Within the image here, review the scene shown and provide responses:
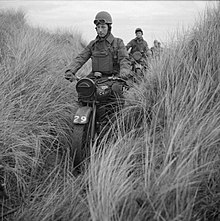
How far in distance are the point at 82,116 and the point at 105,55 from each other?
142 cm

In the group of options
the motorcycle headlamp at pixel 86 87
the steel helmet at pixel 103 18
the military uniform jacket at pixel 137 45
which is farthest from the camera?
the military uniform jacket at pixel 137 45

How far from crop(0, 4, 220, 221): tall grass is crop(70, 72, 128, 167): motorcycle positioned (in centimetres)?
26

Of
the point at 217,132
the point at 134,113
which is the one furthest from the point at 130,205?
the point at 134,113

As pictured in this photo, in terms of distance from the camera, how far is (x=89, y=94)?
395 cm

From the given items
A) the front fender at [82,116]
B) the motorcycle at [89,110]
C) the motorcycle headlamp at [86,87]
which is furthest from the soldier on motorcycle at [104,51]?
the front fender at [82,116]

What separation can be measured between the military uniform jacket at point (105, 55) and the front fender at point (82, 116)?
3.55ft

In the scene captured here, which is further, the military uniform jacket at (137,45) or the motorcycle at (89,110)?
the military uniform jacket at (137,45)

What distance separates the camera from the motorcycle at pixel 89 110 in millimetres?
3653

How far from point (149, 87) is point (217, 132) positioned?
1.70 meters

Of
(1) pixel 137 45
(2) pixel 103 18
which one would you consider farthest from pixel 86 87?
(1) pixel 137 45

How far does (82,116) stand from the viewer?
3.81 metres

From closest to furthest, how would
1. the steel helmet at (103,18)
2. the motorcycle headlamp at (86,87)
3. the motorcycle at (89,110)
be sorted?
the motorcycle at (89,110) < the motorcycle headlamp at (86,87) < the steel helmet at (103,18)

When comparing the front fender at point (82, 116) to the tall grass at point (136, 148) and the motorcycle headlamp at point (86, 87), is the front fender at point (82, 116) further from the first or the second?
the tall grass at point (136, 148)

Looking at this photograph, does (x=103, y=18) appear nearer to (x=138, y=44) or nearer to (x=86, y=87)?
(x=86, y=87)
